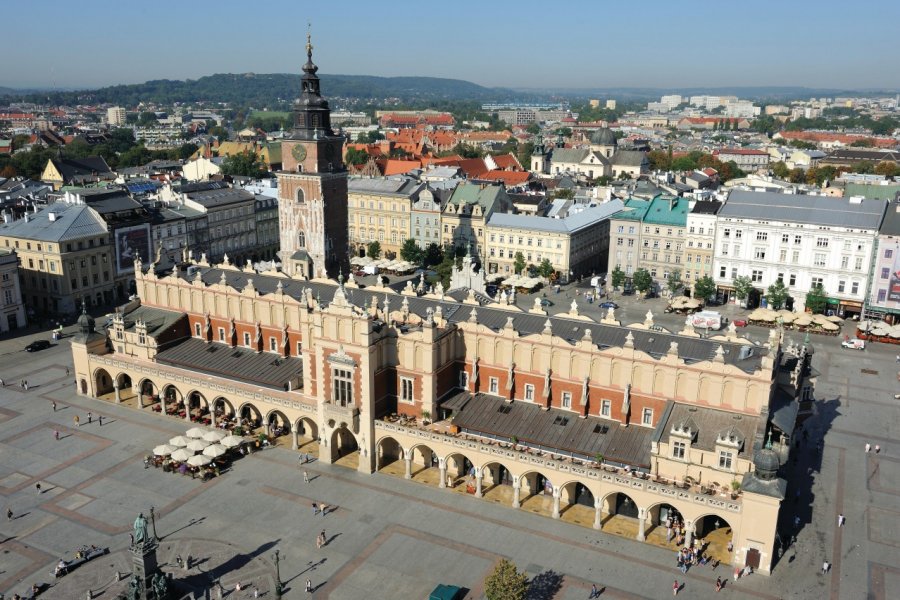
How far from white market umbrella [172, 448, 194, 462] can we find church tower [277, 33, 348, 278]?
32867 millimetres

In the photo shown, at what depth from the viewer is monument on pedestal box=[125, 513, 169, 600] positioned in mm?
43850

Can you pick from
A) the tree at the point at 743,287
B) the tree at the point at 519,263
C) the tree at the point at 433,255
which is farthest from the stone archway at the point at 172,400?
the tree at the point at 743,287

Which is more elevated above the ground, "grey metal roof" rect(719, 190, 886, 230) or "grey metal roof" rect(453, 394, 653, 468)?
"grey metal roof" rect(719, 190, 886, 230)

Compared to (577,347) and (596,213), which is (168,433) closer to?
(577,347)

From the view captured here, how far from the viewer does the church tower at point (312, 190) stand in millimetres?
93250

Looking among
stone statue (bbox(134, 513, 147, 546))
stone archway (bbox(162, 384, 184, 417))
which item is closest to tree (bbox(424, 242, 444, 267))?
stone archway (bbox(162, 384, 184, 417))

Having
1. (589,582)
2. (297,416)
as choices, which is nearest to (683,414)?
(589,582)

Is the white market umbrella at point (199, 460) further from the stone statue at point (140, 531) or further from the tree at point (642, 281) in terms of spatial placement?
the tree at point (642, 281)

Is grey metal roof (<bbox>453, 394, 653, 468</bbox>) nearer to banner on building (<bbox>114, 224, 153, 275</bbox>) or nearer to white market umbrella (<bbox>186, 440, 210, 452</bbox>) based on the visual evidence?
white market umbrella (<bbox>186, 440, 210, 452</bbox>)

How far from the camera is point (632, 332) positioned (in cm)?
6347

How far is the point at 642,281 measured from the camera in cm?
12062

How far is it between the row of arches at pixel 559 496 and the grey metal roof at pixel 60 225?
69.0 metres

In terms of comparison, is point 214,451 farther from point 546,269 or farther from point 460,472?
point 546,269

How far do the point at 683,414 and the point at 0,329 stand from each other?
91187 mm
